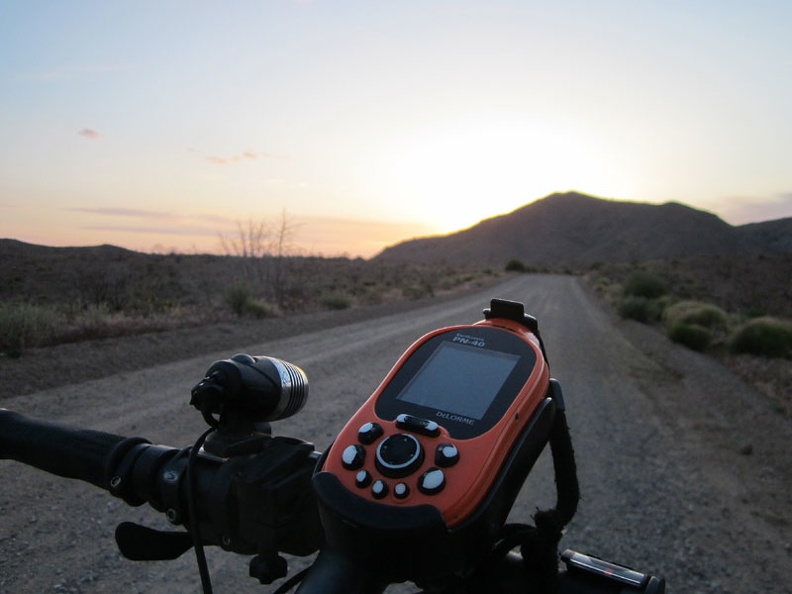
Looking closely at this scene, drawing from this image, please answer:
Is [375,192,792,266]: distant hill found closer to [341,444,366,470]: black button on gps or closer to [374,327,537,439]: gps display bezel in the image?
[374,327,537,439]: gps display bezel

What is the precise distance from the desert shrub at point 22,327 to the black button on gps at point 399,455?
9.80m

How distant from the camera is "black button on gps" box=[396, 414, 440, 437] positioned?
1.04m

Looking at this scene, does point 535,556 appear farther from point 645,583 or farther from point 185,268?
point 185,268

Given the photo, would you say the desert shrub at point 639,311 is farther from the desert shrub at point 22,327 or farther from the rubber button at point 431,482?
the rubber button at point 431,482

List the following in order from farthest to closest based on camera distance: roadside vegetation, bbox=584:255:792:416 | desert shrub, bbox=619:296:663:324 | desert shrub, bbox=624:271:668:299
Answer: desert shrub, bbox=624:271:668:299 → desert shrub, bbox=619:296:663:324 → roadside vegetation, bbox=584:255:792:416

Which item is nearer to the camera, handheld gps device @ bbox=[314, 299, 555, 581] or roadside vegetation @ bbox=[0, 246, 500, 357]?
handheld gps device @ bbox=[314, 299, 555, 581]

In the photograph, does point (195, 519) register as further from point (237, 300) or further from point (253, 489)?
point (237, 300)

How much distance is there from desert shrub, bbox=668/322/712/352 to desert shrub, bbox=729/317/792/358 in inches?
21.1

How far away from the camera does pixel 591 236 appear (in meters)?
147

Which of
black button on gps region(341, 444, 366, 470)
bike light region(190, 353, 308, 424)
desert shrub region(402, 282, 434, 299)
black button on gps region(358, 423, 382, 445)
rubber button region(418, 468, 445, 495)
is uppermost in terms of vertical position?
bike light region(190, 353, 308, 424)

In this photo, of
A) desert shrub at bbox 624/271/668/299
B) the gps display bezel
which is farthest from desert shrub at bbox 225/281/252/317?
desert shrub at bbox 624/271/668/299

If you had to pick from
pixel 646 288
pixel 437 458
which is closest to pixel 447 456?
pixel 437 458

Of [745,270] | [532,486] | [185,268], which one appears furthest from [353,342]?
[745,270]

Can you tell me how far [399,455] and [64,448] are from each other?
25.5 inches
